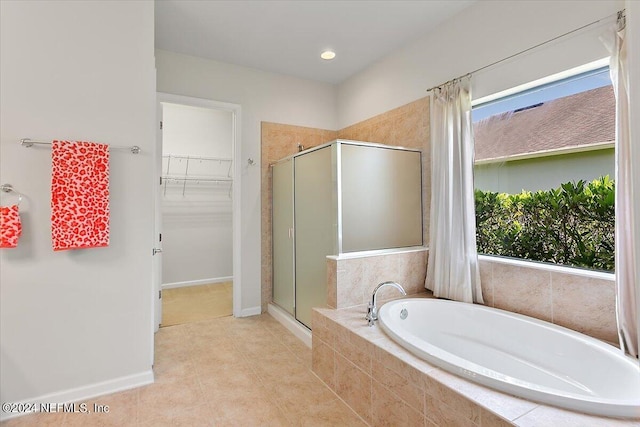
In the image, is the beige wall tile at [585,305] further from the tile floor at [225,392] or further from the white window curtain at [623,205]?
the tile floor at [225,392]

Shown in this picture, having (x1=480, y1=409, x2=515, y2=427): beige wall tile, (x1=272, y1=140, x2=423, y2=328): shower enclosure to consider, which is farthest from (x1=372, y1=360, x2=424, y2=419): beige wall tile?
(x1=272, y1=140, x2=423, y2=328): shower enclosure

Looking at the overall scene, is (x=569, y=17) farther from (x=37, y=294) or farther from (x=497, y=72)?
(x=37, y=294)

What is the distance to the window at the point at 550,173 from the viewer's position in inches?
74.7

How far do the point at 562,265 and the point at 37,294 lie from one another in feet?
10.9

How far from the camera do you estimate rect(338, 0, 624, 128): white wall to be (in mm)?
1853

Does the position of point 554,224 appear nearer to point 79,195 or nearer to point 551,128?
point 551,128

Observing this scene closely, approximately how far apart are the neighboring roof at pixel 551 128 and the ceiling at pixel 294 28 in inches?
39.0

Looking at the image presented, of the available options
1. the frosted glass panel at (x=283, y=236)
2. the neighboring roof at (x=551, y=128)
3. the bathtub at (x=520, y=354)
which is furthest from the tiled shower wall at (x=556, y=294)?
the frosted glass panel at (x=283, y=236)

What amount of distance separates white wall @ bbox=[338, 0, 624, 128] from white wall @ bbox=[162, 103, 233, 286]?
2.78m

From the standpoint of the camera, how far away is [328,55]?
10.7 feet

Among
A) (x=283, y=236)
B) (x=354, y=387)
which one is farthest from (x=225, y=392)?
(x=283, y=236)

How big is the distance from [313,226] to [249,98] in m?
1.75

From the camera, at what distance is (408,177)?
9.24 ft

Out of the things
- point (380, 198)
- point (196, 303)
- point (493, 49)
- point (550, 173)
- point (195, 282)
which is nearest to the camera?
point (550, 173)
